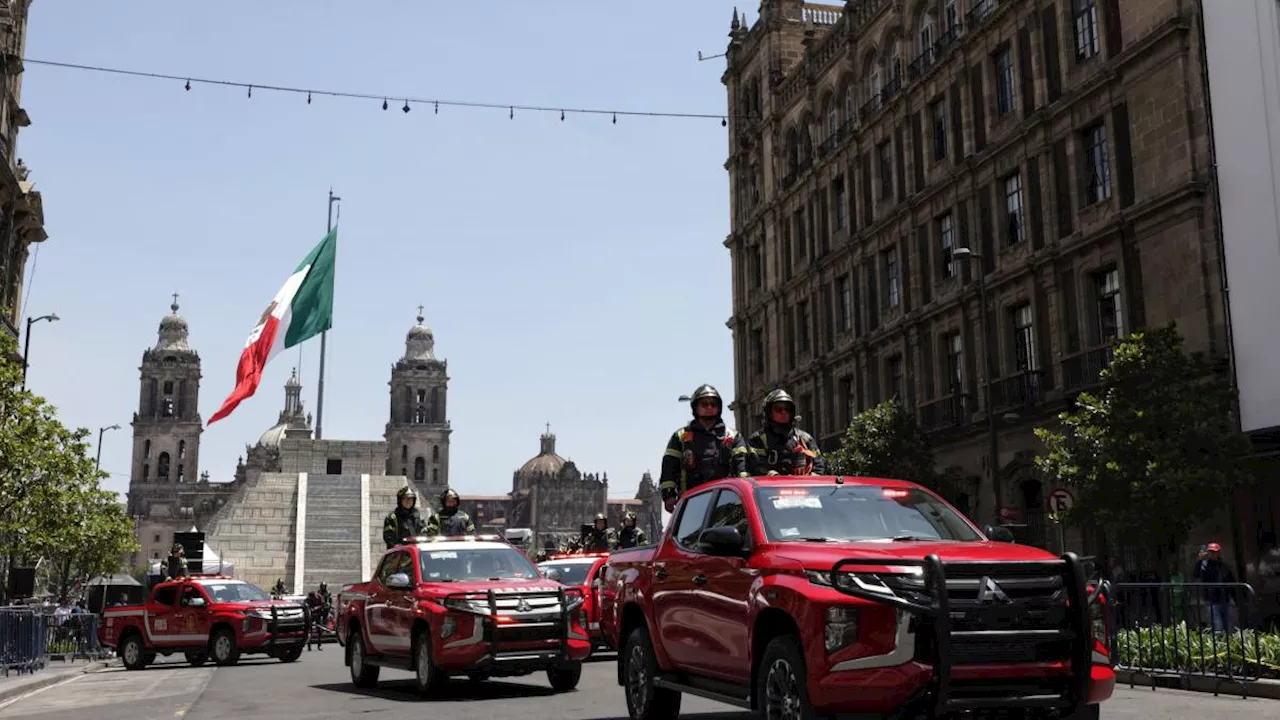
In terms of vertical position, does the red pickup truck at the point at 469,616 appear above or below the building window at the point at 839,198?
below

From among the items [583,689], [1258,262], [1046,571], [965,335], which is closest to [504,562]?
[583,689]

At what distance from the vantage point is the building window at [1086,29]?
28.6 metres

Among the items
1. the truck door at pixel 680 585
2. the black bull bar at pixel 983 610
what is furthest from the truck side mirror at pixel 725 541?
the black bull bar at pixel 983 610

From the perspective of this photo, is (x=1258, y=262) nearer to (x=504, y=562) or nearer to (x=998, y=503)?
(x=998, y=503)

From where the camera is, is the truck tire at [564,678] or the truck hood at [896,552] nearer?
the truck hood at [896,552]

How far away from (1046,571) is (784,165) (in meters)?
41.7

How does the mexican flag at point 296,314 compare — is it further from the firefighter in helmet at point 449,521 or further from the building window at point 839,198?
the firefighter in helmet at point 449,521

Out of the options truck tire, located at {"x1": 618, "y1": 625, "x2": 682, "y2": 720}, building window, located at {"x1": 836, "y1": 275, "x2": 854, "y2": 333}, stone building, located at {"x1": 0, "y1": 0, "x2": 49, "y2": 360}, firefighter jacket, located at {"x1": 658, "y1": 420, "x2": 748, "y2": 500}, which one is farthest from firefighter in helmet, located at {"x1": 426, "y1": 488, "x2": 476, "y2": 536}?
stone building, located at {"x1": 0, "y1": 0, "x2": 49, "y2": 360}

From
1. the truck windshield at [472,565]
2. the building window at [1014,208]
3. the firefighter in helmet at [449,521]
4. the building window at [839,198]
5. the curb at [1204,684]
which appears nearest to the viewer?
the curb at [1204,684]

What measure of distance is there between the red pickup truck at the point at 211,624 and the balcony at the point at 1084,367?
1650cm

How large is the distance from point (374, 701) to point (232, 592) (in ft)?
36.8

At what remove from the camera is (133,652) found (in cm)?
2408

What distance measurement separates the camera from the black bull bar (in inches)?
267

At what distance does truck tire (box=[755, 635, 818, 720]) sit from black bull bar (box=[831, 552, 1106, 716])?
1.92ft
